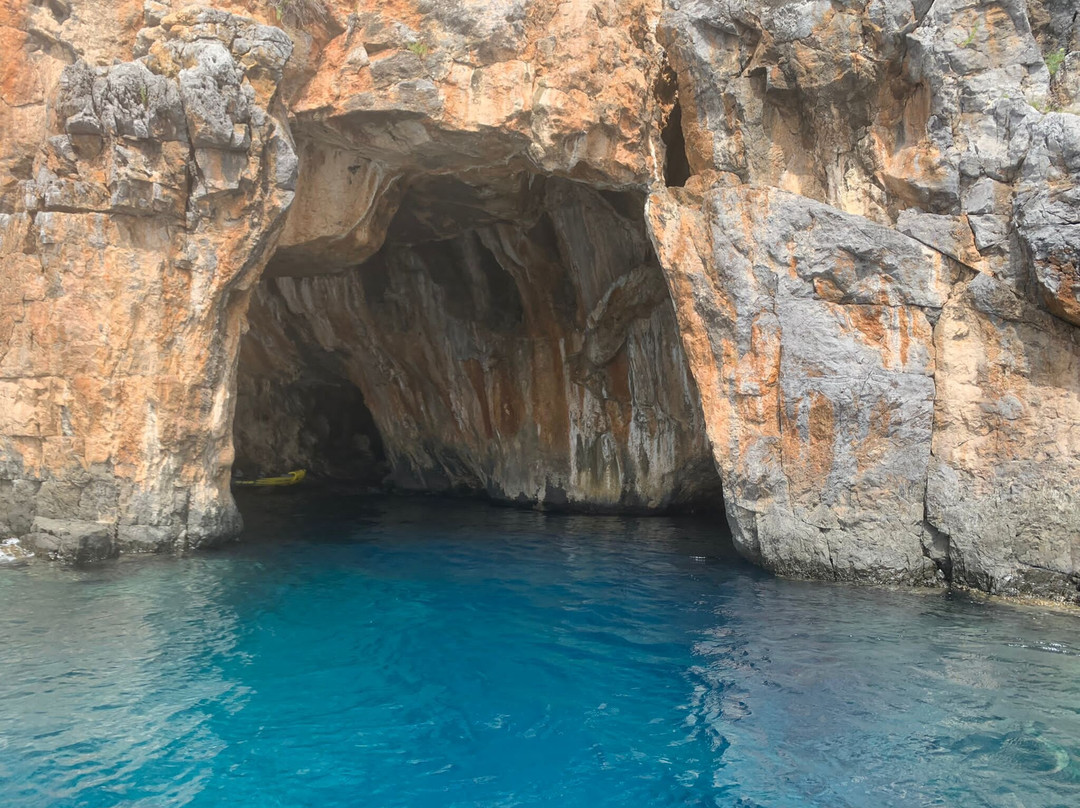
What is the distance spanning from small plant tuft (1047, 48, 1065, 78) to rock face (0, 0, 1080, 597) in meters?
0.09

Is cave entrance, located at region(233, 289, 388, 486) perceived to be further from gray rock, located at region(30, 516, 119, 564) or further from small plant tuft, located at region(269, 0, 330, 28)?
small plant tuft, located at region(269, 0, 330, 28)

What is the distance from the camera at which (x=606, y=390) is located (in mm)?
17812

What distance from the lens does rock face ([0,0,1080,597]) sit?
1034 centimetres

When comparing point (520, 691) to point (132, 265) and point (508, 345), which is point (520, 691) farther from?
point (508, 345)

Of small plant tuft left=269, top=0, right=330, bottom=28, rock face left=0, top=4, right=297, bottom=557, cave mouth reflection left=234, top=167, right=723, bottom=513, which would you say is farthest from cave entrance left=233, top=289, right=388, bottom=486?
small plant tuft left=269, top=0, right=330, bottom=28

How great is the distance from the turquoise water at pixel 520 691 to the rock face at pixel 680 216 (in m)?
1.34

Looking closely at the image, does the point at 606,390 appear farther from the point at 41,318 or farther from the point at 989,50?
the point at 41,318

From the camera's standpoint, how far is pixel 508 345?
62.0ft

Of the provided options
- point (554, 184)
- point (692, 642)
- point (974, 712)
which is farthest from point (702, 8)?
point (974, 712)

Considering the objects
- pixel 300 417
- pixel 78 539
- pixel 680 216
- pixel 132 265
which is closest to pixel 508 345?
pixel 680 216

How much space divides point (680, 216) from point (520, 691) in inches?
293

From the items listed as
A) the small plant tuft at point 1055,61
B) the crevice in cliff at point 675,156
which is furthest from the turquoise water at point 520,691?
the small plant tuft at point 1055,61

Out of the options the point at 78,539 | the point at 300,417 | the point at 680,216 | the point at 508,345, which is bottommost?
the point at 78,539

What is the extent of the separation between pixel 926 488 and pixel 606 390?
26.7 feet
